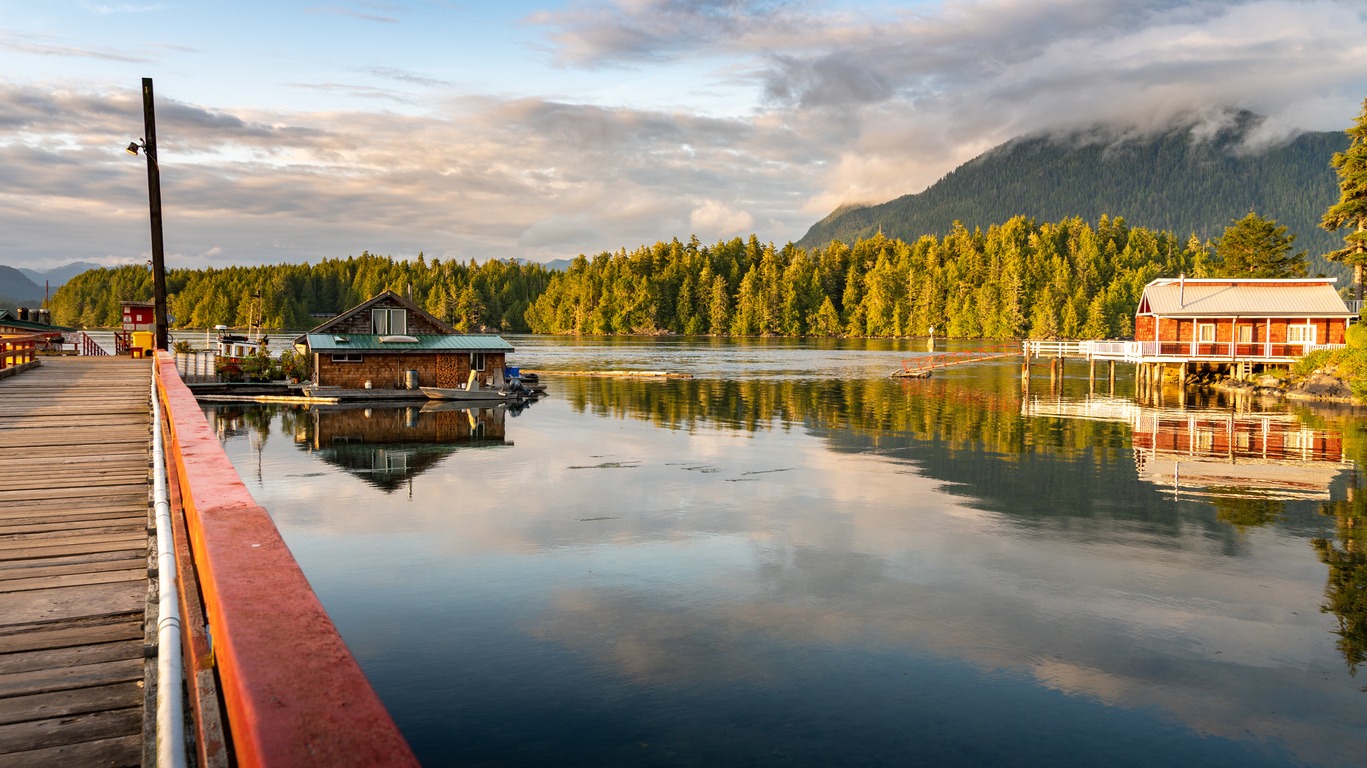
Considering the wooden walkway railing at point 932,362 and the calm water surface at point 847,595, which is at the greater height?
the wooden walkway railing at point 932,362

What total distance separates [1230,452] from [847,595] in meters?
24.9

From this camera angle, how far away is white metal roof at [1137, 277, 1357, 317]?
59.5m

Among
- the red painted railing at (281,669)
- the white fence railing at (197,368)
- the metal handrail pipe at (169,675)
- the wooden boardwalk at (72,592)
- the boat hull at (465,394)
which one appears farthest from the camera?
the white fence railing at (197,368)

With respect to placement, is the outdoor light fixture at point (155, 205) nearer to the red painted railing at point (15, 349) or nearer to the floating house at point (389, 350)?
the red painted railing at point (15, 349)

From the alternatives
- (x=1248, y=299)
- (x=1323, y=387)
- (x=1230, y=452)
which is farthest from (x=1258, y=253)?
(x=1230, y=452)

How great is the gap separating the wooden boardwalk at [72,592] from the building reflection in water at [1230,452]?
27.2 m

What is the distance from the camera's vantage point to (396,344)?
56062mm

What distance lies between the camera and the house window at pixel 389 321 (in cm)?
5609

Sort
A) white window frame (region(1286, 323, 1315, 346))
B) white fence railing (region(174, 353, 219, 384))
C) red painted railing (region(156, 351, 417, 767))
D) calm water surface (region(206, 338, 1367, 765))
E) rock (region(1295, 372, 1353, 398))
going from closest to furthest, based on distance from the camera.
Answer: red painted railing (region(156, 351, 417, 767)) → calm water surface (region(206, 338, 1367, 765)) → rock (region(1295, 372, 1353, 398)) → white fence railing (region(174, 353, 219, 384)) → white window frame (region(1286, 323, 1315, 346))

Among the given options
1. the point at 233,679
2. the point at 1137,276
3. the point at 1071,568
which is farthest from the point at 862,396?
the point at 1137,276

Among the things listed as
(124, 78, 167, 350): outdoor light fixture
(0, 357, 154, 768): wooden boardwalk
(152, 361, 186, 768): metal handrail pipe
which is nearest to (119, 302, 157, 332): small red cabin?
(124, 78, 167, 350): outdoor light fixture

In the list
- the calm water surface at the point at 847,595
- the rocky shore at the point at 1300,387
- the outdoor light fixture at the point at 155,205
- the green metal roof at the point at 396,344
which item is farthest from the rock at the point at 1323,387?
the outdoor light fixture at the point at 155,205

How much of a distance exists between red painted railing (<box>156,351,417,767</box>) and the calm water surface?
28.0 feet

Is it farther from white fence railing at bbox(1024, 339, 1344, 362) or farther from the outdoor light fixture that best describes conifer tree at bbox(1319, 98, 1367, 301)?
the outdoor light fixture
